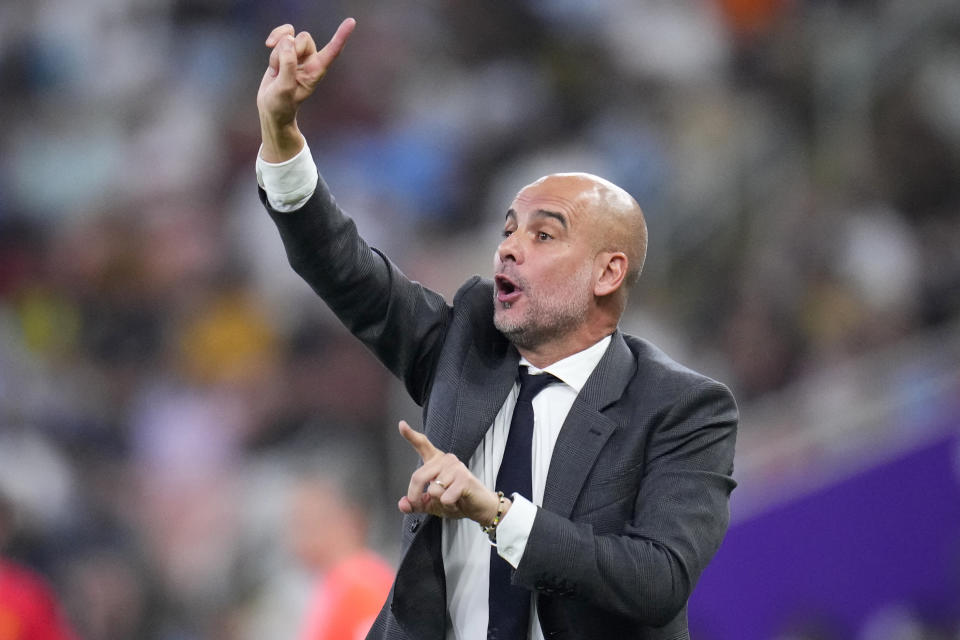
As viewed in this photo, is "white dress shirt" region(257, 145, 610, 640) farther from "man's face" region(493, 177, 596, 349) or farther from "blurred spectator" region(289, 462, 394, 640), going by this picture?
"blurred spectator" region(289, 462, 394, 640)

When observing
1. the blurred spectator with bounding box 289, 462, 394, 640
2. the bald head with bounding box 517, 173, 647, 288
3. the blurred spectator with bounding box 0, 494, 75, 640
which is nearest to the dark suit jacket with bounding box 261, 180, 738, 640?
the bald head with bounding box 517, 173, 647, 288

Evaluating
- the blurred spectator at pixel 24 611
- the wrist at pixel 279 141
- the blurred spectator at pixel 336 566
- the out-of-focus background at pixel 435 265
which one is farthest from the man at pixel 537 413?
the blurred spectator at pixel 24 611

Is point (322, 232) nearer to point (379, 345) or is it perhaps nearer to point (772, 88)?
point (379, 345)

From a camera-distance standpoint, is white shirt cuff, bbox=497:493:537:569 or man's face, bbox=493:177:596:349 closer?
white shirt cuff, bbox=497:493:537:569

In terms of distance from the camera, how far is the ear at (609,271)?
3324mm

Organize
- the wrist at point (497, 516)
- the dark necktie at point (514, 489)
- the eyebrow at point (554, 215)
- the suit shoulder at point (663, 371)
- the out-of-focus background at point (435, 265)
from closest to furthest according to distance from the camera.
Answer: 1. the wrist at point (497, 516)
2. the dark necktie at point (514, 489)
3. the suit shoulder at point (663, 371)
4. the eyebrow at point (554, 215)
5. the out-of-focus background at point (435, 265)

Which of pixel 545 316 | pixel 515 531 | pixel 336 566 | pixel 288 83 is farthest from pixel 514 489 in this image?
pixel 336 566

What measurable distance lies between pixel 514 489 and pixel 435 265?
5.05 metres

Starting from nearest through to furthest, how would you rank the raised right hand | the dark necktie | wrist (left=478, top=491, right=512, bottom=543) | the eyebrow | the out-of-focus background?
wrist (left=478, top=491, right=512, bottom=543)
the raised right hand
the dark necktie
the eyebrow
the out-of-focus background

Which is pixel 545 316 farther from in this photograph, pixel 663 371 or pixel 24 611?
pixel 24 611

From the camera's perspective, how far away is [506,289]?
3287 millimetres

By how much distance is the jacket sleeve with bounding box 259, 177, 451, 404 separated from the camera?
9.91ft

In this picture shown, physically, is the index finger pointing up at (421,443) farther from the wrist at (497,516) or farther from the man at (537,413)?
the wrist at (497,516)

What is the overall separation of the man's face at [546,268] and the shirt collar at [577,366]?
55mm
